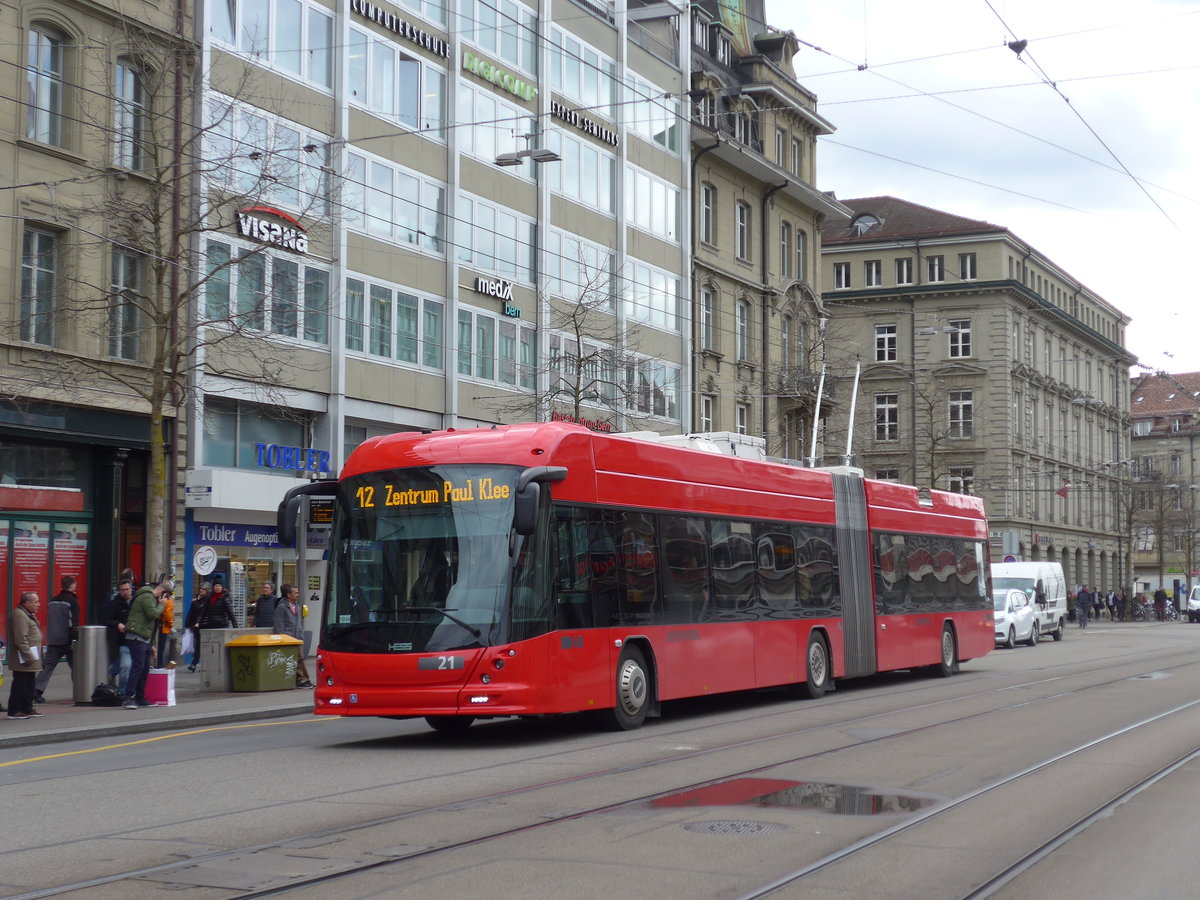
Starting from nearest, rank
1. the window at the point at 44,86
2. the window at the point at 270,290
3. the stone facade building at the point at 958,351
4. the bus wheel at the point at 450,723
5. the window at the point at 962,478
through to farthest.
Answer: the bus wheel at the point at 450,723 < the window at the point at 44,86 < the window at the point at 270,290 < the window at the point at 962,478 < the stone facade building at the point at 958,351

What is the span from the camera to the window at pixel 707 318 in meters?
49.2

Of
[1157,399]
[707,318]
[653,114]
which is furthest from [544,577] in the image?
[1157,399]

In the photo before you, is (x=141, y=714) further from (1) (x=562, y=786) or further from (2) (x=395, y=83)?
(2) (x=395, y=83)

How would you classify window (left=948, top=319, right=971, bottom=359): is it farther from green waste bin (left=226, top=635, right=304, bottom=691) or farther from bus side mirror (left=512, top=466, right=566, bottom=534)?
bus side mirror (left=512, top=466, right=566, bottom=534)

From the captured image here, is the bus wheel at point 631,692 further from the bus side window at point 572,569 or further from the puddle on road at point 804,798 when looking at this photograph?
the puddle on road at point 804,798

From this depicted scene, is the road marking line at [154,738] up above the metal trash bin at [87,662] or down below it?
below

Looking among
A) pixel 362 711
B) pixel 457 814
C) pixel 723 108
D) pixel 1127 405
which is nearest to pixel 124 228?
pixel 362 711

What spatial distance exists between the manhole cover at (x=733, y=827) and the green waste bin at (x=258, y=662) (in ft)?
46.7

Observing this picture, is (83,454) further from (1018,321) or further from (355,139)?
(1018,321)

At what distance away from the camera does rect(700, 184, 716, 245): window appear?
4953 centimetres

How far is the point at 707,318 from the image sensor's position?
163ft

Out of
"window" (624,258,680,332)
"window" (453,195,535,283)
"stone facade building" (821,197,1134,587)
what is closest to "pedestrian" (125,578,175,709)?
"window" (453,195,535,283)

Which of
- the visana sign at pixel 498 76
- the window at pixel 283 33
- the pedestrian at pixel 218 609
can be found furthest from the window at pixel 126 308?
the visana sign at pixel 498 76

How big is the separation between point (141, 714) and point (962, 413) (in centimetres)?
6507
